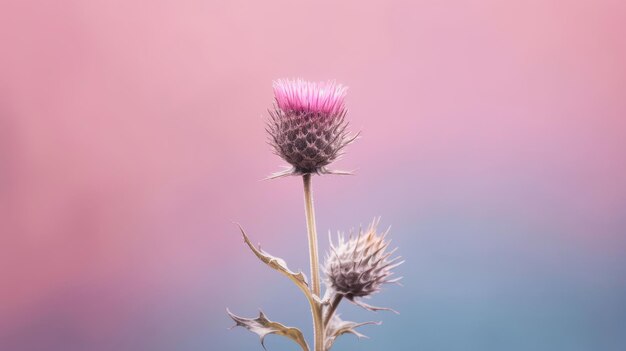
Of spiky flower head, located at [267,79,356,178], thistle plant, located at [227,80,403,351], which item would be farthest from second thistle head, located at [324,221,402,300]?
spiky flower head, located at [267,79,356,178]

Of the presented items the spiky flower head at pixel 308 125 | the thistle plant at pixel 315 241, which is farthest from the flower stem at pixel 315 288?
the spiky flower head at pixel 308 125

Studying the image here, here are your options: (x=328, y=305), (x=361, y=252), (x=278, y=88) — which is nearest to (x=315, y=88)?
(x=278, y=88)

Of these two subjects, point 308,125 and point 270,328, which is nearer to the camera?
point 270,328

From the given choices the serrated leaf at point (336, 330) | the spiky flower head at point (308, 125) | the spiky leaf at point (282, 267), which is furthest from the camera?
the spiky flower head at point (308, 125)

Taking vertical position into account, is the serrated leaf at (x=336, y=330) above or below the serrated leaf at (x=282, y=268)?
below

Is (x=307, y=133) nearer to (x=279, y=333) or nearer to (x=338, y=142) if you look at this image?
(x=338, y=142)

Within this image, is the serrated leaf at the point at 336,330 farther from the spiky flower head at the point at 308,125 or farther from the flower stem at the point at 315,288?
the spiky flower head at the point at 308,125

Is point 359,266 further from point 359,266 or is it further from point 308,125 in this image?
point 308,125

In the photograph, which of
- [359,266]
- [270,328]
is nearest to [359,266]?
[359,266]

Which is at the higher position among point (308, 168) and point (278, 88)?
point (278, 88)
